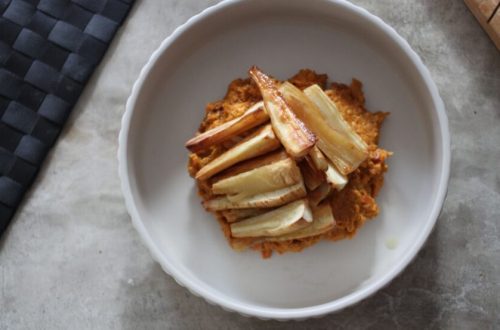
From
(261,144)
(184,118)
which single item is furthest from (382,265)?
(184,118)

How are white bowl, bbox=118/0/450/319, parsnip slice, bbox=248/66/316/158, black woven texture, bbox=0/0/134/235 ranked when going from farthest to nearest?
black woven texture, bbox=0/0/134/235 → white bowl, bbox=118/0/450/319 → parsnip slice, bbox=248/66/316/158

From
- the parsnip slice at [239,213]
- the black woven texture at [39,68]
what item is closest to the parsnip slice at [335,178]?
the parsnip slice at [239,213]

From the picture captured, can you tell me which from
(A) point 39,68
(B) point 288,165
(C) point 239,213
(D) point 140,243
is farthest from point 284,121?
(A) point 39,68

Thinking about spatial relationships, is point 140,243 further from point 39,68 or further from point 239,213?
point 39,68

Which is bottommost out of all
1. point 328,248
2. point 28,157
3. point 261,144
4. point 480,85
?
point 28,157

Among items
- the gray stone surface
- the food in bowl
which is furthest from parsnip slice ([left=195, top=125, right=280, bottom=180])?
the gray stone surface

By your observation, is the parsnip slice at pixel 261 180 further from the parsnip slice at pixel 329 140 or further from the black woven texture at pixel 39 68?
the black woven texture at pixel 39 68

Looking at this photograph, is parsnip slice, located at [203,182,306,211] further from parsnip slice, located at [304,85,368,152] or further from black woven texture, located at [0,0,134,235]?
black woven texture, located at [0,0,134,235]

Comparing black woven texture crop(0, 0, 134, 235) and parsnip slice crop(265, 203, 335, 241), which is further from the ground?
parsnip slice crop(265, 203, 335, 241)

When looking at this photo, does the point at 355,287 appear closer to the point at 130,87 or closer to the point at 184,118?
the point at 184,118
